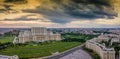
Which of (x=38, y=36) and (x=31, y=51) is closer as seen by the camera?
(x=31, y=51)

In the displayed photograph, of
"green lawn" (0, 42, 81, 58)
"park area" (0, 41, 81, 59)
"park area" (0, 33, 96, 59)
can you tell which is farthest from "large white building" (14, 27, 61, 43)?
"green lawn" (0, 42, 81, 58)

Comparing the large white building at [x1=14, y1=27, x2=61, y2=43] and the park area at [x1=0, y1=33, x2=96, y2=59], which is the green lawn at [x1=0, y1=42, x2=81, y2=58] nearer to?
the park area at [x1=0, y1=33, x2=96, y2=59]

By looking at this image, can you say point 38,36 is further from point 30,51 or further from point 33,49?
point 30,51

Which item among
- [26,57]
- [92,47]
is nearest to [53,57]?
[26,57]

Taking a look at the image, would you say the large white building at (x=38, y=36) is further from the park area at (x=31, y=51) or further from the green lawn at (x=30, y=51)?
the green lawn at (x=30, y=51)

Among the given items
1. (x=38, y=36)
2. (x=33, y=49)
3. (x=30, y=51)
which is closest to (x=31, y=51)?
(x=30, y=51)

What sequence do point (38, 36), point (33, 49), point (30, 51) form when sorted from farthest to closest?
1. point (38, 36)
2. point (33, 49)
3. point (30, 51)

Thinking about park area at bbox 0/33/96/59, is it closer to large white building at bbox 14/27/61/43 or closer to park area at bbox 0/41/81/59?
park area at bbox 0/41/81/59

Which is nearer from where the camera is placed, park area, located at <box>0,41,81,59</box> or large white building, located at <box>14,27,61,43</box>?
park area, located at <box>0,41,81,59</box>

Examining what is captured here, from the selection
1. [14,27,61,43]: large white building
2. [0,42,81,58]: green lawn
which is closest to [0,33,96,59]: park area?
[0,42,81,58]: green lawn

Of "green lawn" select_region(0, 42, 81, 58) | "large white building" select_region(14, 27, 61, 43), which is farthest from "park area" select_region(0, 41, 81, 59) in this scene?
"large white building" select_region(14, 27, 61, 43)

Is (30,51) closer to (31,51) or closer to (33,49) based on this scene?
(31,51)

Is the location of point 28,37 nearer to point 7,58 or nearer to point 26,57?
point 26,57

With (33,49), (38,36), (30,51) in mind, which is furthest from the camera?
(38,36)
